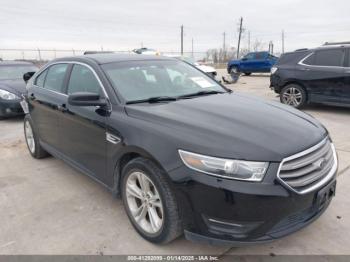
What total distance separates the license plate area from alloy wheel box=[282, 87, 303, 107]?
6342mm

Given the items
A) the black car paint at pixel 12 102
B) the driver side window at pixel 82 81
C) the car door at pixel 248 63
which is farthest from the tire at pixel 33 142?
the car door at pixel 248 63

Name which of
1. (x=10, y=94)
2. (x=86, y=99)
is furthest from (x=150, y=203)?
(x=10, y=94)

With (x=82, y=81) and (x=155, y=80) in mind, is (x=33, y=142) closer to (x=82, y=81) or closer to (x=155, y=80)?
(x=82, y=81)

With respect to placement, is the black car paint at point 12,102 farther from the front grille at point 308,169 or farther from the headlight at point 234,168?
the front grille at point 308,169

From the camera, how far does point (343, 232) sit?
9.64 feet

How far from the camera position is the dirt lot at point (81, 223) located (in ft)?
9.11

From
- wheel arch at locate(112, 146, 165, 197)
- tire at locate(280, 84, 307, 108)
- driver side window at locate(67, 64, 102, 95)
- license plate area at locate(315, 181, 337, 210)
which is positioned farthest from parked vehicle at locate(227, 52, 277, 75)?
wheel arch at locate(112, 146, 165, 197)

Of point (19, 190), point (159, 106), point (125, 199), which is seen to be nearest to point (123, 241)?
point (125, 199)

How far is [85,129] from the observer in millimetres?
3467

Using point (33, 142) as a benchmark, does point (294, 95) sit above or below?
above

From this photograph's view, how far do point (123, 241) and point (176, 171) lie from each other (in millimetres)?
975

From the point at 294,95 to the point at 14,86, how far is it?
7244 millimetres

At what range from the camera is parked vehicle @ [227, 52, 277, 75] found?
22.4 meters

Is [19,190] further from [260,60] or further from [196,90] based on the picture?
[260,60]
